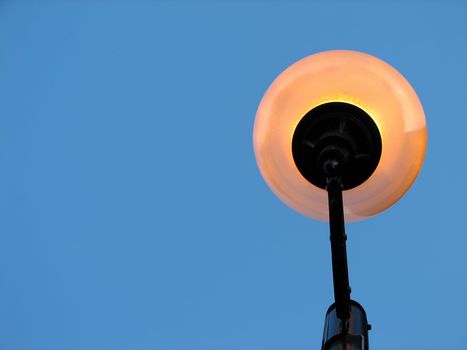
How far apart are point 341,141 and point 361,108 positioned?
203mm

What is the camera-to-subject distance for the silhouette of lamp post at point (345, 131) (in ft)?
7.05

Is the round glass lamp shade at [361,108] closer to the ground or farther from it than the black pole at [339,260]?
farther from it

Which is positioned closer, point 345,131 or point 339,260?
point 339,260

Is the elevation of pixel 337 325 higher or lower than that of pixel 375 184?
lower

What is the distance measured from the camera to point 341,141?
2.11 m

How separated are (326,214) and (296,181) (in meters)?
0.25

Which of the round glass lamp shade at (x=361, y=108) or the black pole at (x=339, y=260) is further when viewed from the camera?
the round glass lamp shade at (x=361, y=108)

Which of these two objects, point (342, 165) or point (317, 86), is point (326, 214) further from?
point (317, 86)

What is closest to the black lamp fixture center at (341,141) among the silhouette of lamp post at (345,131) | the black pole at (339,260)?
the silhouette of lamp post at (345,131)

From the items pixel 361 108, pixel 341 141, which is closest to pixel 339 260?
pixel 341 141

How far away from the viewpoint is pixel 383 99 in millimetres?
2197

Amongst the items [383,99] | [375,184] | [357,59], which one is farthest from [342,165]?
[357,59]

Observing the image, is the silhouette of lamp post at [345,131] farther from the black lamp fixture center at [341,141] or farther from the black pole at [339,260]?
the black pole at [339,260]

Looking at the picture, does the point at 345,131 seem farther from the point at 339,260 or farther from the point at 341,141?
the point at 339,260
